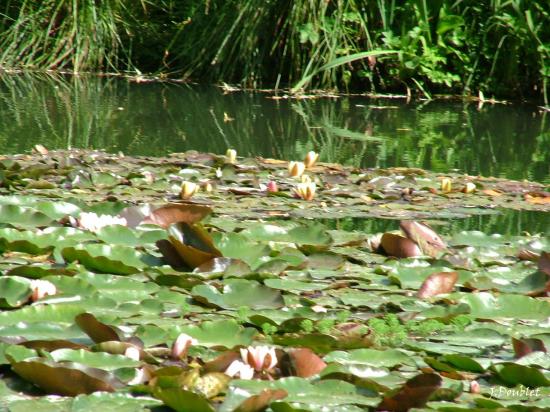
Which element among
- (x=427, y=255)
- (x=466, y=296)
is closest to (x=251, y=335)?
(x=466, y=296)

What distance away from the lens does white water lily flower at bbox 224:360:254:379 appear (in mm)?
1800

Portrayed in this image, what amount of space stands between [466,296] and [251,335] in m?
0.62

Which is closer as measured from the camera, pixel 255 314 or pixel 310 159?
pixel 255 314

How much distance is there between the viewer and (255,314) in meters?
2.22

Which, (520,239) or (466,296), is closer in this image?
(466,296)

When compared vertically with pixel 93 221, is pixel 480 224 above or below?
below

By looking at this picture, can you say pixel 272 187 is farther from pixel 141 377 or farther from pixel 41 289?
pixel 141 377

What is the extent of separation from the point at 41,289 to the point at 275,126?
5503 millimetres

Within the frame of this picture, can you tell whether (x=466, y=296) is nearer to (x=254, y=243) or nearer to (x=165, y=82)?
(x=254, y=243)

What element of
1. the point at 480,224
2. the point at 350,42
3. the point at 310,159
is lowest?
the point at 480,224

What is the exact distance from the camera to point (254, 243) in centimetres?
281

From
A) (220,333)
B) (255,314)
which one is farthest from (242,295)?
(220,333)

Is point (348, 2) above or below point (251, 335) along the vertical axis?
above

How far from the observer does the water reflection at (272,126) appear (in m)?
6.37
